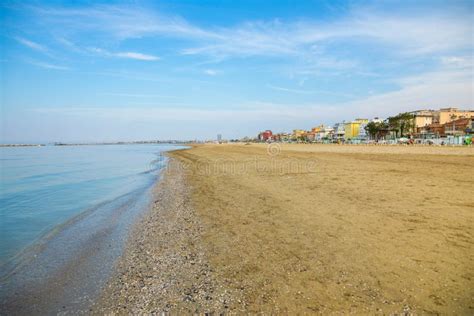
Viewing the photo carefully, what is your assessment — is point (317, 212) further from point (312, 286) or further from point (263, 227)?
point (312, 286)

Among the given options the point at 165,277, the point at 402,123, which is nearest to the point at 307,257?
the point at 165,277

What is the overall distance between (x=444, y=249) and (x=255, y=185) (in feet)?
27.5

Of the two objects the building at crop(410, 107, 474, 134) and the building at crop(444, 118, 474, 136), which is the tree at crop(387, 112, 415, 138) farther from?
the building at crop(410, 107, 474, 134)

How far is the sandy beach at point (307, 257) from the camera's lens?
385 centimetres

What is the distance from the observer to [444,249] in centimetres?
505

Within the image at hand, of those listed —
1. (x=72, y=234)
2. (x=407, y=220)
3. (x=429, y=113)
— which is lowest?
(x=72, y=234)

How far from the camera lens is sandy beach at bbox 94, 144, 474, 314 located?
3.85 metres

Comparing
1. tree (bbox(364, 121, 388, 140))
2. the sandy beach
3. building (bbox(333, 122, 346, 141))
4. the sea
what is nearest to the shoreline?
the sandy beach

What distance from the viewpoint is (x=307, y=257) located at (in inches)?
201

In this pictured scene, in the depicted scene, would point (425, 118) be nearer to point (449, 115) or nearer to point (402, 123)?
point (449, 115)

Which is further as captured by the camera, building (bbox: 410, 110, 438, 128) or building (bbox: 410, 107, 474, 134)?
building (bbox: 410, 110, 438, 128)

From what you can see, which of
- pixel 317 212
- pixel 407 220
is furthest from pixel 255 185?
pixel 407 220

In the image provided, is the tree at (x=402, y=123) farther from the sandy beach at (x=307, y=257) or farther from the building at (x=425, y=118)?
the sandy beach at (x=307, y=257)

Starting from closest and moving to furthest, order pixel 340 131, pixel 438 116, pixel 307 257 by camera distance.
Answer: pixel 307 257, pixel 438 116, pixel 340 131
